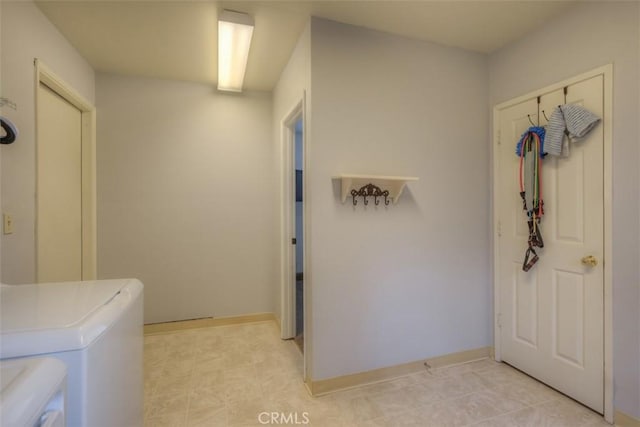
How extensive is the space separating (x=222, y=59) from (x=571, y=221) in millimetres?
2875

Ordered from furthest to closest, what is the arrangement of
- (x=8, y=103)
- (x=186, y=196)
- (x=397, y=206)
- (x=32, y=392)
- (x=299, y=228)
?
(x=299, y=228) < (x=186, y=196) < (x=397, y=206) < (x=8, y=103) < (x=32, y=392)

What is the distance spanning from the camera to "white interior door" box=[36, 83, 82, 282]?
6.81ft

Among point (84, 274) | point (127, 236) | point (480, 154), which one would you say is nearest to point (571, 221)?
point (480, 154)

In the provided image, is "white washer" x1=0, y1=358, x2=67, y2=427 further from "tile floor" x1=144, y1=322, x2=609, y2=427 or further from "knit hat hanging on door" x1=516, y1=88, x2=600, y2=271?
"knit hat hanging on door" x1=516, y1=88, x2=600, y2=271

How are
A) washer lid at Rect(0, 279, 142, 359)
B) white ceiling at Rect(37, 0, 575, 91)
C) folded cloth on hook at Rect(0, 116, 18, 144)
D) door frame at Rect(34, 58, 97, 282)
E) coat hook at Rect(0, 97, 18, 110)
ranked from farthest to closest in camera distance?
1. door frame at Rect(34, 58, 97, 282)
2. white ceiling at Rect(37, 0, 575, 91)
3. coat hook at Rect(0, 97, 18, 110)
4. folded cloth on hook at Rect(0, 116, 18, 144)
5. washer lid at Rect(0, 279, 142, 359)

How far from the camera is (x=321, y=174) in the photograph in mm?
1985

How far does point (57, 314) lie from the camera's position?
→ 0.89 m

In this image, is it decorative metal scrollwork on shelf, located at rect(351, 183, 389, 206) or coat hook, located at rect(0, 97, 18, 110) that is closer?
coat hook, located at rect(0, 97, 18, 110)

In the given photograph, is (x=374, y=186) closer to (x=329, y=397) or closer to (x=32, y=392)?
(x=329, y=397)

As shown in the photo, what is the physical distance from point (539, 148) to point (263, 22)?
213 cm


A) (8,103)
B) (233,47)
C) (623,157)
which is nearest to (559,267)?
(623,157)

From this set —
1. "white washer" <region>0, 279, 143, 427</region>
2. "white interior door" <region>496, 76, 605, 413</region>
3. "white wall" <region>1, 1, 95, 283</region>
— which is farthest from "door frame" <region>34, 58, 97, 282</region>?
"white interior door" <region>496, 76, 605, 413</region>

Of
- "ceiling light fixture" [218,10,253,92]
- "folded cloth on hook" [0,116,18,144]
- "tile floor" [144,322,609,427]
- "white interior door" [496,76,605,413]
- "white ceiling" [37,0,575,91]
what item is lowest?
"tile floor" [144,322,609,427]

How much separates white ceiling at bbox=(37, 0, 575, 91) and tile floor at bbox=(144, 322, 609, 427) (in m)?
2.56
